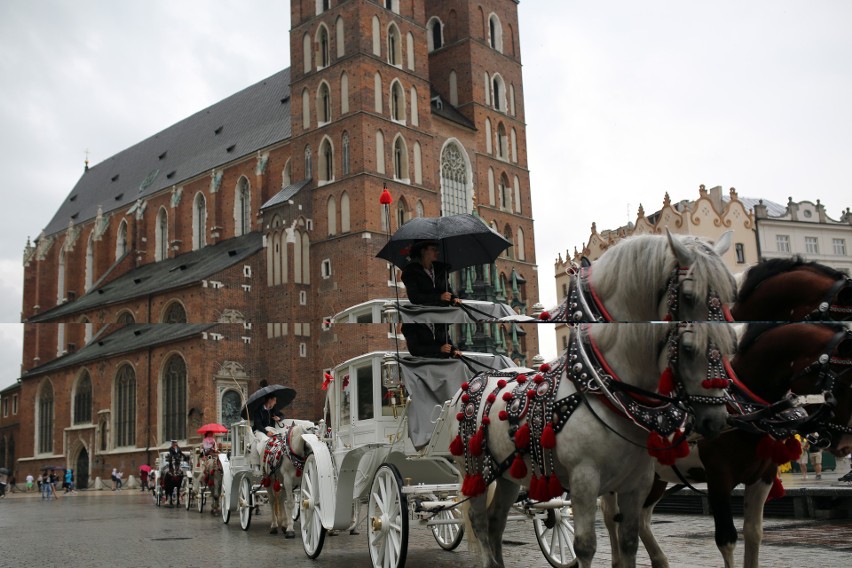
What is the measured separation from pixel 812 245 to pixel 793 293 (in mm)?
41684

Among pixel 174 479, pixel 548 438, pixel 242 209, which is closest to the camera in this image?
pixel 548 438

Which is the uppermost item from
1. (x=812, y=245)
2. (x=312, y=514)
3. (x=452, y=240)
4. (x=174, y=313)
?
(x=812, y=245)

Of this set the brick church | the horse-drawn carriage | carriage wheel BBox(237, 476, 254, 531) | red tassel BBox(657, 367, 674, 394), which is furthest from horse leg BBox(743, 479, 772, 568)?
the brick church

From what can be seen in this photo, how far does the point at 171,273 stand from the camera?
41.6m

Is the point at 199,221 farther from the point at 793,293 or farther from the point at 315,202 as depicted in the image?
the point at 793,293

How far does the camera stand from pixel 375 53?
35.6 m

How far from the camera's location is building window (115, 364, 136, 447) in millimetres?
35562

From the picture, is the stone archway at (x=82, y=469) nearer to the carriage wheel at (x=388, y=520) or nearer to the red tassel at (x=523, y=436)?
the carriage wheel at (x=388, y=520)

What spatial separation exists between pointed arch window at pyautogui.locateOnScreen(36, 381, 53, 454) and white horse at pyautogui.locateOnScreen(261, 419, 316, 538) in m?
23.7

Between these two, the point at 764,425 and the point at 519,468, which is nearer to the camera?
the point at 519,468

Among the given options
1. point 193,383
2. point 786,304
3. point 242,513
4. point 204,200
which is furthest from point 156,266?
point 786,304

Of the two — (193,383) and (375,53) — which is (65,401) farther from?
(375,53)

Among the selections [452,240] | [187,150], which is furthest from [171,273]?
[452,240]

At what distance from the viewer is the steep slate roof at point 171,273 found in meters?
36.9
